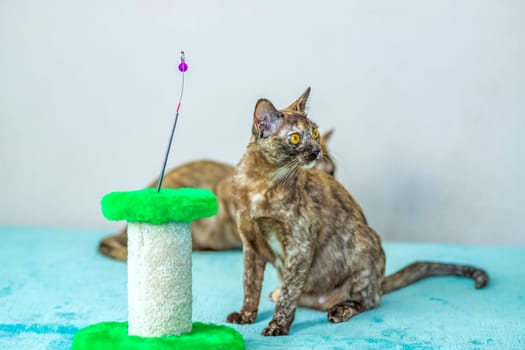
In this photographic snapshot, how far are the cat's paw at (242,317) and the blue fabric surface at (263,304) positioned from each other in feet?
0.09

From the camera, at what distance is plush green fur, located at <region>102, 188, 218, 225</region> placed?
1.39 m

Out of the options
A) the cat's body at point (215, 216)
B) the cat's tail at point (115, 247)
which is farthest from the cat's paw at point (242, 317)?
the cat's body at point (215, 216)

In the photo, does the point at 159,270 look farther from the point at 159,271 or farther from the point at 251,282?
the point at 251,282

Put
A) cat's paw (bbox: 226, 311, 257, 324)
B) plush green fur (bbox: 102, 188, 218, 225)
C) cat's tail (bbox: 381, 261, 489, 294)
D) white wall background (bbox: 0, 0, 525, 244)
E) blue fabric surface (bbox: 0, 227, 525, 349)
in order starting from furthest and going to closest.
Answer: white wall background (bbox: 0, 0, 525, 244), cat's tail (bbox: 381, 261, 489, 294), cat's paw (bbox: 226, 311, 257, 324), blue fabric surface (bbox: 0, 227, 525, 349), plush green fur (bbox: 102, 188, 218, 225)

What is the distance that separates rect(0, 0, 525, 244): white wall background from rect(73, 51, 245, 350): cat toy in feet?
6.75

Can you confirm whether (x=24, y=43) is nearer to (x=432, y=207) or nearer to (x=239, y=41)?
(x=239, y=41)

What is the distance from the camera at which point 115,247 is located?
9.05 ft

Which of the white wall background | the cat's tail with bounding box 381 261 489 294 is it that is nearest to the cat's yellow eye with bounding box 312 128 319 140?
the cat's tail with bounding box 381 261 489 294

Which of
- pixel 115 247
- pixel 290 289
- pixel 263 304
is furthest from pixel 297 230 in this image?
pixel 115 247

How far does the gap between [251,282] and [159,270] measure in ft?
1.73

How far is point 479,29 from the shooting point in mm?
3371

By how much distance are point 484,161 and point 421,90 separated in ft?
1.65

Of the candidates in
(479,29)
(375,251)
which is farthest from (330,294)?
(479,29)

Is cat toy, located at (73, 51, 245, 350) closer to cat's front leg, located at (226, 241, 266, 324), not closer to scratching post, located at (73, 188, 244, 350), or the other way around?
scratching post, located at (73, 188, 244, 350)
